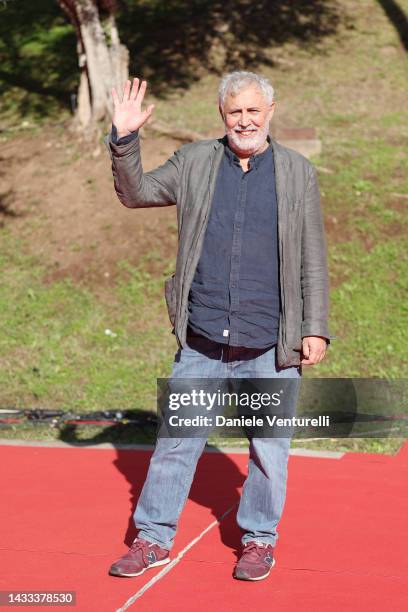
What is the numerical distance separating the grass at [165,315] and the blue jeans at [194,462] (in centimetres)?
255

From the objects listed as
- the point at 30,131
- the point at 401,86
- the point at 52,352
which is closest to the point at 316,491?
the point at 52,352

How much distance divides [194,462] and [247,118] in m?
1.55

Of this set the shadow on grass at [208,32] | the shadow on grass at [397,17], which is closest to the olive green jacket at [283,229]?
the shadow on grass at [208,32]

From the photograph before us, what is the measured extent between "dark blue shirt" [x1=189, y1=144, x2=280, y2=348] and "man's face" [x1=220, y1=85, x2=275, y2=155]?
10cm

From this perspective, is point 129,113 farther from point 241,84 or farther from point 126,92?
point 241,84

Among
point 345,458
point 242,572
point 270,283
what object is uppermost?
point 270,283

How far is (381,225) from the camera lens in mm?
10945

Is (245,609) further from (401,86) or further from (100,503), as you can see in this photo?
(401,86)

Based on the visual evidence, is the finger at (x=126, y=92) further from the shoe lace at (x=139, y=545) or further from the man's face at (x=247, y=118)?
the shoe lace at (x=139, y=545)

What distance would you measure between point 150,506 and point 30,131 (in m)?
10.2

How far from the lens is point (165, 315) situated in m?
9.82

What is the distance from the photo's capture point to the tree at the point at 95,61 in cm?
1288

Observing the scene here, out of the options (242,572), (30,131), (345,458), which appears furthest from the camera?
(30,131)

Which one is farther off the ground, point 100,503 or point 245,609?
point 245,609
